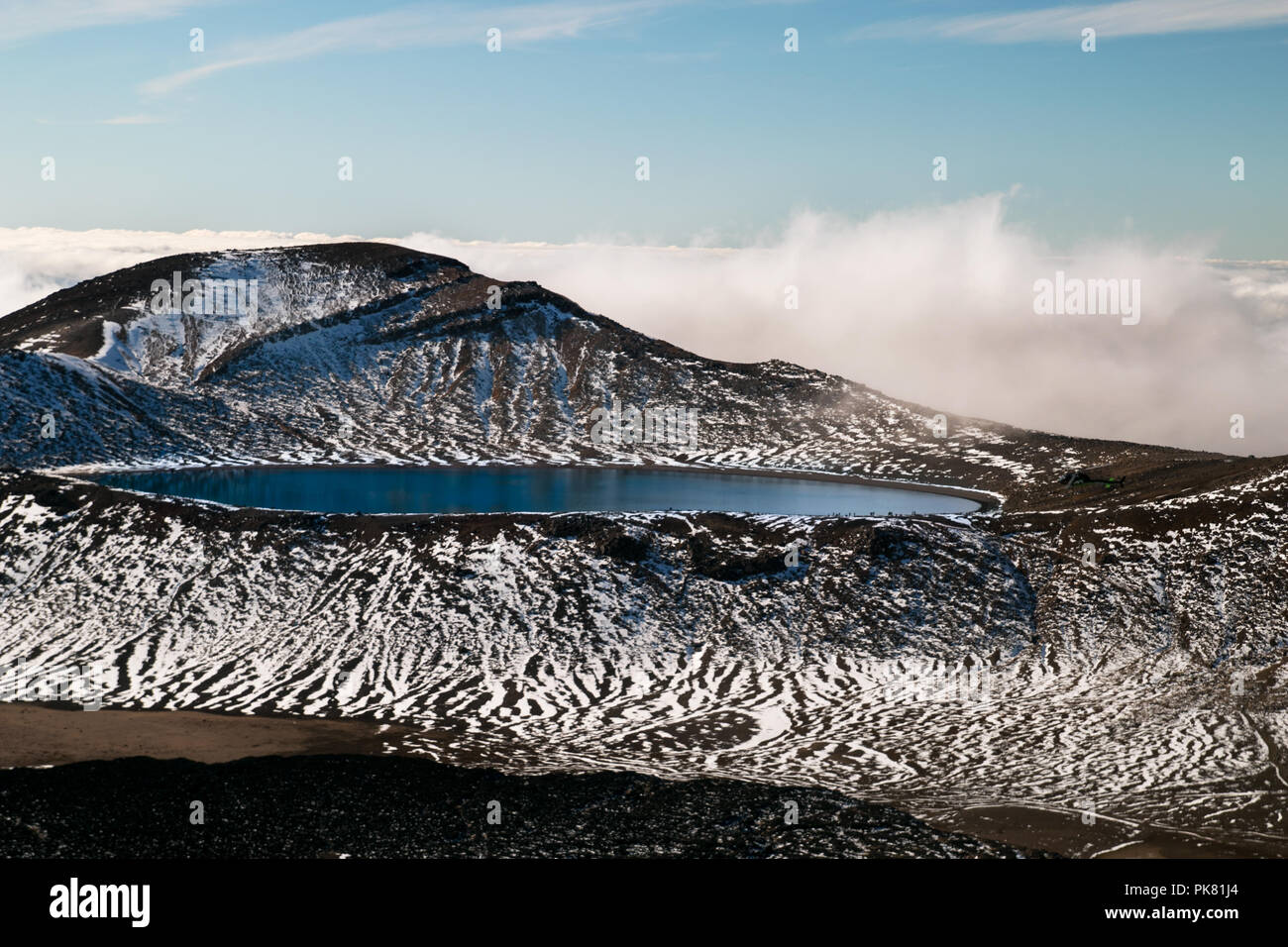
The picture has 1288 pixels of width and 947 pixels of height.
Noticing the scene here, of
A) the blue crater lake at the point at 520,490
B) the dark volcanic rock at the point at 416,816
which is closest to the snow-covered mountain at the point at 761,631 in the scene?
the dark volcanic rock at the point at 416,816

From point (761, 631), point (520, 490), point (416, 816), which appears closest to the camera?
point (416, 816)

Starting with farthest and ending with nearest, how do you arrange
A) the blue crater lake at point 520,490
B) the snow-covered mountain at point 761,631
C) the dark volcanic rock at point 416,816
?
the blue crater lake at point 520,490 < the snow-covered mountain at point 761,631 < the dark volcanic rock at point 416,816

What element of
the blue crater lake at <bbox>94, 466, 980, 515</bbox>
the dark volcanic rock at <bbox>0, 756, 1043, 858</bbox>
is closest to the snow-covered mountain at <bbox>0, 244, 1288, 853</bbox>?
the dark volcanic rock at <bbox>0, 756, 1043, 858</bbox>

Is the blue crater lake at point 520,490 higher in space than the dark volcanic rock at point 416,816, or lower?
higher

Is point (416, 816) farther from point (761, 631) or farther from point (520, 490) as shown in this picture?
point (520, 490)

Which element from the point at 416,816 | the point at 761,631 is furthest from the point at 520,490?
the point at 416,816

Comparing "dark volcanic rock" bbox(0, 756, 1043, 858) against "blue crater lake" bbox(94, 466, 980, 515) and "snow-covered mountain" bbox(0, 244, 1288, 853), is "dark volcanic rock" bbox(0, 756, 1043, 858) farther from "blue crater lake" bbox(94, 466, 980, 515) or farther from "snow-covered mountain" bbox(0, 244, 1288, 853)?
"blue crater lake" bbox(94, 466, 980, 515)

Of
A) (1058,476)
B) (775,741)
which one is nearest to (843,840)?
(775,741)

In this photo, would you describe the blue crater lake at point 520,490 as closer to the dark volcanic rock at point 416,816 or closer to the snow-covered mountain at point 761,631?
the snow-covered mountain at point 761,631

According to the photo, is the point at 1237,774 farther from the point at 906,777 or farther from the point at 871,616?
the point at 871,616
